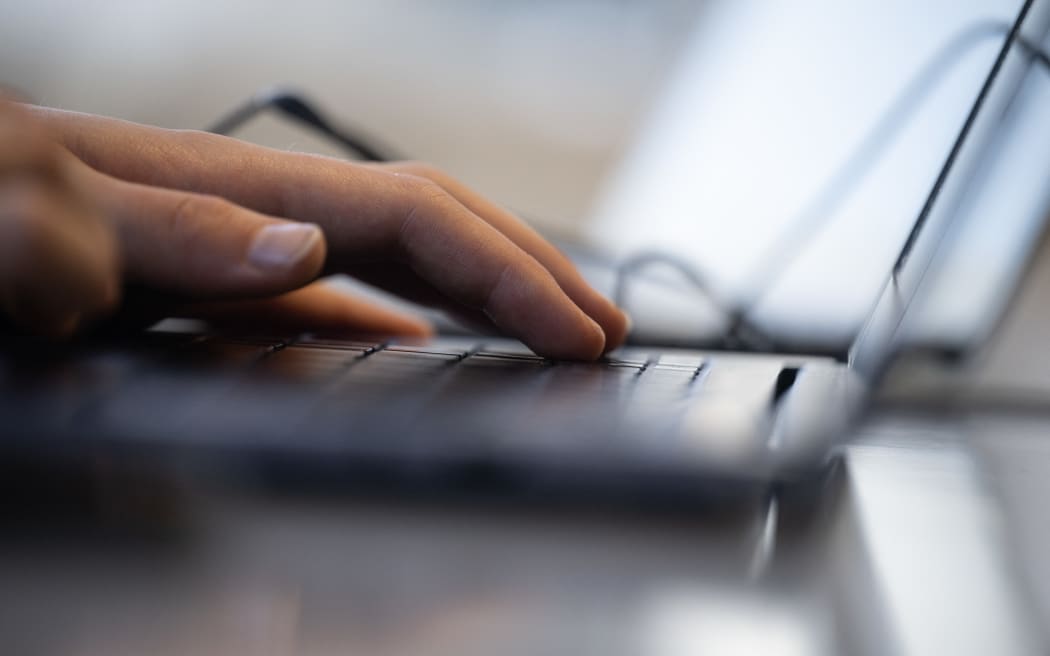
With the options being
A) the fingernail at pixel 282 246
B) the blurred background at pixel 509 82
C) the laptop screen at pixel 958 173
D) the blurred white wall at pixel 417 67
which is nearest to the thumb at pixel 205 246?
the fingernail at pixel 282 246

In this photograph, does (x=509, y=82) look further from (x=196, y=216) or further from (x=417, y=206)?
(x=196, y=216)

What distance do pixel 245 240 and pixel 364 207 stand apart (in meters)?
0.10

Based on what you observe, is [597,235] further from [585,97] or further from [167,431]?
[167,431]

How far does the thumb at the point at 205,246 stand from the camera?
278 millimetres

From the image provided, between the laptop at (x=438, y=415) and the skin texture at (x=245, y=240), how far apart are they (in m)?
0.03

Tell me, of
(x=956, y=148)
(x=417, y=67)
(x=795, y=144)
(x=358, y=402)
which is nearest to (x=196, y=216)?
(x=358, y=402)

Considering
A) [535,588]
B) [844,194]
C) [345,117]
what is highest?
[345,117]

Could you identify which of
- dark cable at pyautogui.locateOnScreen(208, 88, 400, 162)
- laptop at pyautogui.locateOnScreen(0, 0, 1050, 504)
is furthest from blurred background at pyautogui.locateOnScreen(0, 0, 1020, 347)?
laptop at pyautogui.locateOnScreen(0, 0, 1050, 504)

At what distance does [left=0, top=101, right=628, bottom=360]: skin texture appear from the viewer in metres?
0.21

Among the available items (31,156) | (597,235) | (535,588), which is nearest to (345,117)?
(597,235)

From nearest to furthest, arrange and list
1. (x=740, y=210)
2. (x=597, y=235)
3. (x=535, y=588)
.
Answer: (x=535, y=588), (x=740, y=210), (x=597, y=235)

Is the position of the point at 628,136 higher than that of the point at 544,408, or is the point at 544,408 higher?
the point at 628,136

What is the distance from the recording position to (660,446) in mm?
190

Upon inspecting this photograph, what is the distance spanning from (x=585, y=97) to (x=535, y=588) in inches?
38.6
